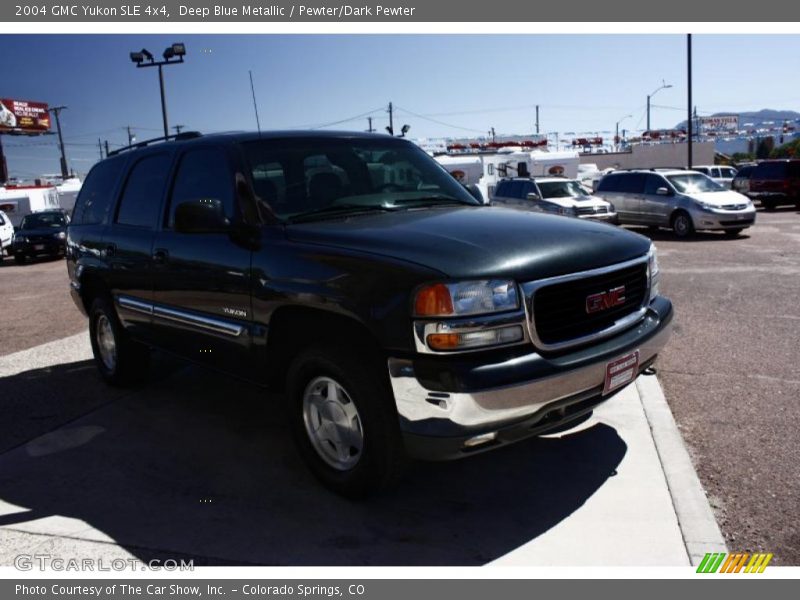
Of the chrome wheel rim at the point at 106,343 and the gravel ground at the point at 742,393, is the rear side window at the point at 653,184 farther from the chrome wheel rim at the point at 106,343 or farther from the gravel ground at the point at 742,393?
the chrome wheel rim at the point at 106,343

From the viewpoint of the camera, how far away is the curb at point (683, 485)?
10.5ft

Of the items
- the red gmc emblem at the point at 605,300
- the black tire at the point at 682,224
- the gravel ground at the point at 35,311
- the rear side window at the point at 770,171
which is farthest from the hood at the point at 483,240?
the rear side window at the point at 770,171

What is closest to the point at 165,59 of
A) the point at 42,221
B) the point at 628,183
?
the point at 42,221

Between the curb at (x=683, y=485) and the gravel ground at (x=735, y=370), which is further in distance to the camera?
the gravel ground at (x=735, y=370)

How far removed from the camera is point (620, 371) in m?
3.59

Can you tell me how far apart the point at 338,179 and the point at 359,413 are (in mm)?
1632

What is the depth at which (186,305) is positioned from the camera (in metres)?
4.61

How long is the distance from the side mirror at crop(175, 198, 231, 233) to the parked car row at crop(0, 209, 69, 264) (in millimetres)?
17818

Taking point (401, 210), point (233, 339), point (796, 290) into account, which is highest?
point (401, 210)

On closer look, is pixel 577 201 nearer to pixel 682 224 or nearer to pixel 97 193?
pixel 682 224

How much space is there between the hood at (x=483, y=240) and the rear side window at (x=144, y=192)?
1.60 m

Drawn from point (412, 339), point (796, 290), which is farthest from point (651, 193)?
point (412, 339)
